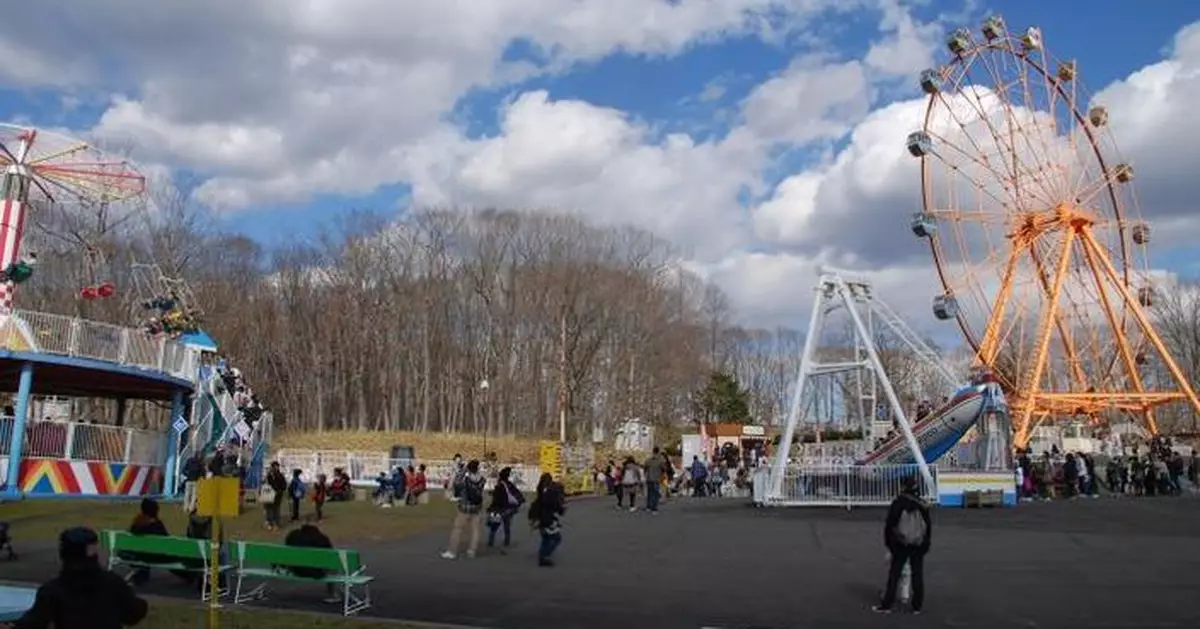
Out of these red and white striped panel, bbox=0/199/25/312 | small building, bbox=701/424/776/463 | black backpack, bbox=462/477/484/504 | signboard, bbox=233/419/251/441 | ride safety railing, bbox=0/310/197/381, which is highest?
red and white striped panel, bbox=0/199/25/312

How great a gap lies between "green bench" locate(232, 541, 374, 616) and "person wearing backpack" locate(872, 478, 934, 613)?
6065 millimetres

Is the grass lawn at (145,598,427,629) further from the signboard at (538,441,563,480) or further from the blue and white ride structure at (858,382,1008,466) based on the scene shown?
the signboard at (538,441,563,480)

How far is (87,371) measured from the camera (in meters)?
30.1

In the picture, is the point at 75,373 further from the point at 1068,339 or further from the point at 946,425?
the point at 1068,339


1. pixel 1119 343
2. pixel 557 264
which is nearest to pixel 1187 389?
pixel 1119 343

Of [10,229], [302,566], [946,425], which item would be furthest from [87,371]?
[946,425]

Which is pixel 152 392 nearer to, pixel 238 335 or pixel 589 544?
pixel 589 544

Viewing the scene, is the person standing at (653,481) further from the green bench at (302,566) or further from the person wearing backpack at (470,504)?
the green bench at (302,566)

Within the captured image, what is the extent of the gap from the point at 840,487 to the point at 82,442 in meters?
21.7

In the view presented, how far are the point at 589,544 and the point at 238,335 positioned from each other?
5404 cm

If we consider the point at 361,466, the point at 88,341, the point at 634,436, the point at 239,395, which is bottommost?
the point at 361,466

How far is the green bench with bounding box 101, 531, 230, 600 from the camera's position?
12.6 m

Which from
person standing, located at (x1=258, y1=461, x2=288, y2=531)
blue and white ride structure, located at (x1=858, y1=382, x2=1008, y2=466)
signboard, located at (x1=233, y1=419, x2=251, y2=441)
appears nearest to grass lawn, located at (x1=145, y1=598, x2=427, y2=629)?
person standing, located at (x1=258, y1=461, x2=288, y2=531)

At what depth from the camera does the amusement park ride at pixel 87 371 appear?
28.4m
